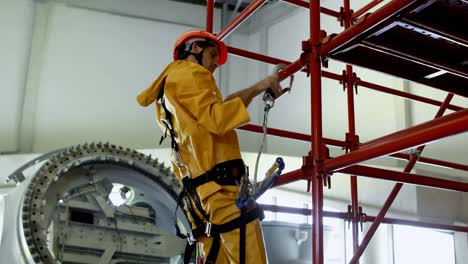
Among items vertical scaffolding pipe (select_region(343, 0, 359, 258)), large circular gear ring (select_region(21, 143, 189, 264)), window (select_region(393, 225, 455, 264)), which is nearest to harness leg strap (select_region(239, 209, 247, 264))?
large circular gear ring (select_region(21, 143, 189, 264))

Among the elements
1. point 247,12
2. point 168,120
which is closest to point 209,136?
point 168,120

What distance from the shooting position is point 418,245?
16.1 ft

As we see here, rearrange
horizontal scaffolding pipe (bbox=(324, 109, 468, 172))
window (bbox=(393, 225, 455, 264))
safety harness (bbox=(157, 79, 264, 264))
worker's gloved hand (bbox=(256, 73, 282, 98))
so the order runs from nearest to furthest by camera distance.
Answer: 1. horizontal scaffolding pipe (bbox=(324, 109, 468, 172))
2. safety harness (bbox=(157, 79, 264, 264))
3. worker's gloved hand (bbox=(256, 73, 282, 98))
4. window (bbox=(393, 225, 455, 264))

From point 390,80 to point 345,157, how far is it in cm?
306

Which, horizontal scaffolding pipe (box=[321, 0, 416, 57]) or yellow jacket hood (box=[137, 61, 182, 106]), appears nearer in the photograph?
horizontal scaffolding pipe (box=[321, 0, 416, 57])

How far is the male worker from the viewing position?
1.95 metres

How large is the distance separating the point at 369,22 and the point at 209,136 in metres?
0.73

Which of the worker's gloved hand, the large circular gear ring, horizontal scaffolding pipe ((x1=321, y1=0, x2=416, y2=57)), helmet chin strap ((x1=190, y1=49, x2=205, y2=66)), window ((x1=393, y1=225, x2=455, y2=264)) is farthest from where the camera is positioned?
window ((x1=393, y1=225, x2=455, y2=264))

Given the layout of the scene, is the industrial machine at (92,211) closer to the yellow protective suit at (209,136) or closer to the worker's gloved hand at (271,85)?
the yellow protective suit at (209,136)

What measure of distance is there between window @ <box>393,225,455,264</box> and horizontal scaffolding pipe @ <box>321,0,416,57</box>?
3.18m

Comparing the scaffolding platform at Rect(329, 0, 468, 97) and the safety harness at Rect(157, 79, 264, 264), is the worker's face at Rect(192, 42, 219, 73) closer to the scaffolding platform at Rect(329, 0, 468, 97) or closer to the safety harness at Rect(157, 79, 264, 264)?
the safety harness at Rect(157, 79, 264, 264)

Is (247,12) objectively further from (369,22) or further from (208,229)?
(208,229)

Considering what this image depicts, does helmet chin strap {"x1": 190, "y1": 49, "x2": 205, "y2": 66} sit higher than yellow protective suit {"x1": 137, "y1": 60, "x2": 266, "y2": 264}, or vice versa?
helmet chin strap {"x1": 190, "y1": 49, "x2": 205, "y2": 66}

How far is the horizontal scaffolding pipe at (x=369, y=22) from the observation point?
1854mm
